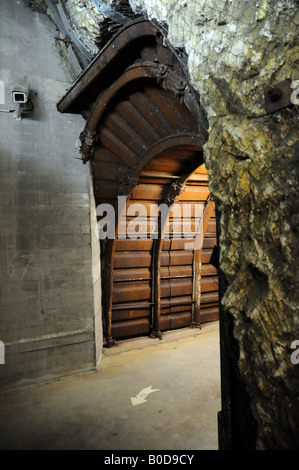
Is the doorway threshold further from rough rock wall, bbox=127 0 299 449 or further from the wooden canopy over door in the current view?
rough rock wall, bbox=127 0 299 449

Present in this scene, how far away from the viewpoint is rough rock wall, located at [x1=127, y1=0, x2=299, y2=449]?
164cm

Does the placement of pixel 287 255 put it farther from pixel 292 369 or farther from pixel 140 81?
pixel 140 81

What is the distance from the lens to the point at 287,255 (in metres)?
1.64

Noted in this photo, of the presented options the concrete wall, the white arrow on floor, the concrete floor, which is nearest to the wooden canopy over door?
the concrete wall

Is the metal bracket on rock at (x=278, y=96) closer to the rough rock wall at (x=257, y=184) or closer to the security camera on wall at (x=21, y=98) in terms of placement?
the rough rock wall at (x=257, y=184)

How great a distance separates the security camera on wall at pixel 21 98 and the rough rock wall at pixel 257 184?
125 inches

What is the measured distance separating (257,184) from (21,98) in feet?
13.2

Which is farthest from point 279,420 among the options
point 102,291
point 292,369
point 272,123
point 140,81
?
point 102,291

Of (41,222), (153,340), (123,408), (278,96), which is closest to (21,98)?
(41,222)

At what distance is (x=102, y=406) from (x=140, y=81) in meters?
4.00

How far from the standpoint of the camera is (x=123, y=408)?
4074mm

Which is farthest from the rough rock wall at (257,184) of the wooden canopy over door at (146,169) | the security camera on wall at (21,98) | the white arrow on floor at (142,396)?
the security camera on wall at (21,98)

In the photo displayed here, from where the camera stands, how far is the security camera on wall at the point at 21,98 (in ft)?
14.9

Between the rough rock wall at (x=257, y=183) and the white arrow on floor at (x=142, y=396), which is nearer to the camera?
the rough rock wall at (x=257, y=183)
